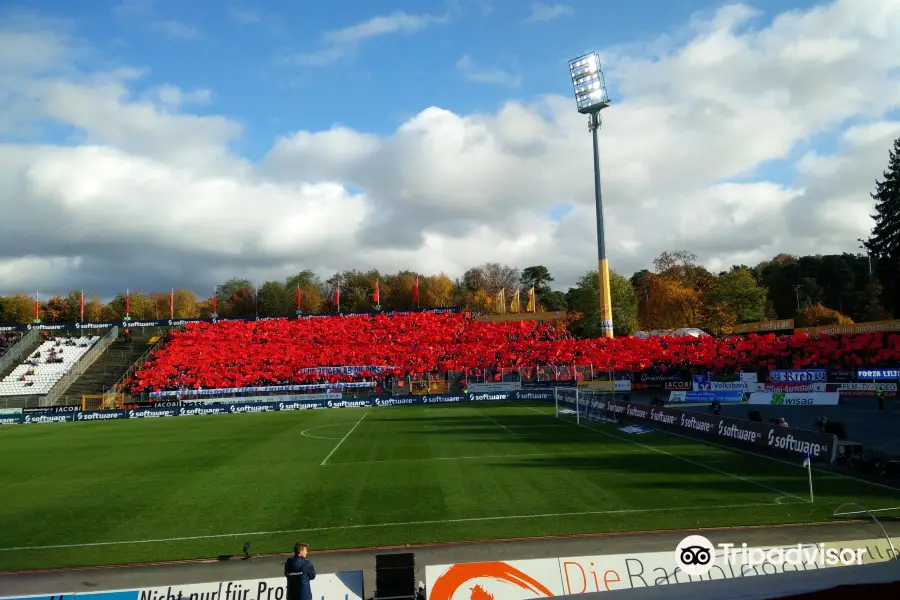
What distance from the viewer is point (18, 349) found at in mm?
71438

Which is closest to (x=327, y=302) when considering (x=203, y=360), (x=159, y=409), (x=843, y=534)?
(x=203, y=360)

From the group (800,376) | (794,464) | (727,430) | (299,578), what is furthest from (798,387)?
(299,578)

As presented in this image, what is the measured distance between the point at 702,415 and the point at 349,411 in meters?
30.1

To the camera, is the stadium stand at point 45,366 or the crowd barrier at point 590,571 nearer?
the crowd barrier at point 590,571

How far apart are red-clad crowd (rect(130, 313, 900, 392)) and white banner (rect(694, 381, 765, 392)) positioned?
9138 mm

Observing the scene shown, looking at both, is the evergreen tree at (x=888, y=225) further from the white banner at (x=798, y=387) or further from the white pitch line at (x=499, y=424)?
the white pitch line at (x=499, y=424)

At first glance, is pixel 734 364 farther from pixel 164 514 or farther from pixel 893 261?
pixel 164 514

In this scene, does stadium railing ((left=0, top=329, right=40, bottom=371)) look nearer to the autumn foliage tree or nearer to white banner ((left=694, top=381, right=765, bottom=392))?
white banner ((left=694, top=381, right=765, bottom=392))

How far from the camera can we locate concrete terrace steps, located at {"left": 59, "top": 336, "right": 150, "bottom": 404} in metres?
62.2

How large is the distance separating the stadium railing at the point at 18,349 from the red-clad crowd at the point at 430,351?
16.8m

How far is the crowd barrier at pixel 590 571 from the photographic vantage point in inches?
371

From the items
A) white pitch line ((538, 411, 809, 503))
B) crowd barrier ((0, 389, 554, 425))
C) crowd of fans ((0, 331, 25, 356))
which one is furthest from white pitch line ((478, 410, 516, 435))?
crowd of fans ((0, 331, 25, 356))

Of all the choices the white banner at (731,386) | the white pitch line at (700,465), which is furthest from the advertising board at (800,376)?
the white pitch line at (700,465)

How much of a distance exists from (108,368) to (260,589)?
68803 mm
